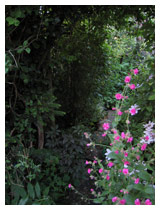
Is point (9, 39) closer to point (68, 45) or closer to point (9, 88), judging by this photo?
point (9, 88)

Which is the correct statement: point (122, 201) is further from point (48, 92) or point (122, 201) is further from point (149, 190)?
point (48, 92)

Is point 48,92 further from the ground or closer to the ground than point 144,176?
further from the ground

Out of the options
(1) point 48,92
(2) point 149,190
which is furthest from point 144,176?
(1) point 48,92

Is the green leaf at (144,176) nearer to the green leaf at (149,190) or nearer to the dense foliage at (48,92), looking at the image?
the green leaf at (149,190)

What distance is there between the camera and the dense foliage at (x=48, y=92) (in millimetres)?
1586

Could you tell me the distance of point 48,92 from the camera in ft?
5.94

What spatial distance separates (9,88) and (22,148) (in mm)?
542

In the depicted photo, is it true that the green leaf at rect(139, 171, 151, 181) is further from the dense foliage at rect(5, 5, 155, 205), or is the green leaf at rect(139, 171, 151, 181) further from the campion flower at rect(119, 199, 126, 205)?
the dense foliage at rect(5, 5, 155, 205)

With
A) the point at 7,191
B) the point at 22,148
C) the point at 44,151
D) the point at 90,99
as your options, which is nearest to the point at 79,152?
the point at 44,151

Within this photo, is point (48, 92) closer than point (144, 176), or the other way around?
point (144, 176)

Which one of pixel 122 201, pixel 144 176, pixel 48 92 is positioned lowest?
pixel 122 201

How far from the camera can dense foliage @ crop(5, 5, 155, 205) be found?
1586mm

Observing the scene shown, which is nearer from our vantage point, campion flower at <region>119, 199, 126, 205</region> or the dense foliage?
campion flower at <region>119, 199, 126, 205</region>

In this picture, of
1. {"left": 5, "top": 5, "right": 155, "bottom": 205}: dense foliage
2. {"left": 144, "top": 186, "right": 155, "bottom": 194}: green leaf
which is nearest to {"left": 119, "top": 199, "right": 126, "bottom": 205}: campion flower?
{"left": 144, "top": 186, "right": 155, "bottom": 194}: green leaf
